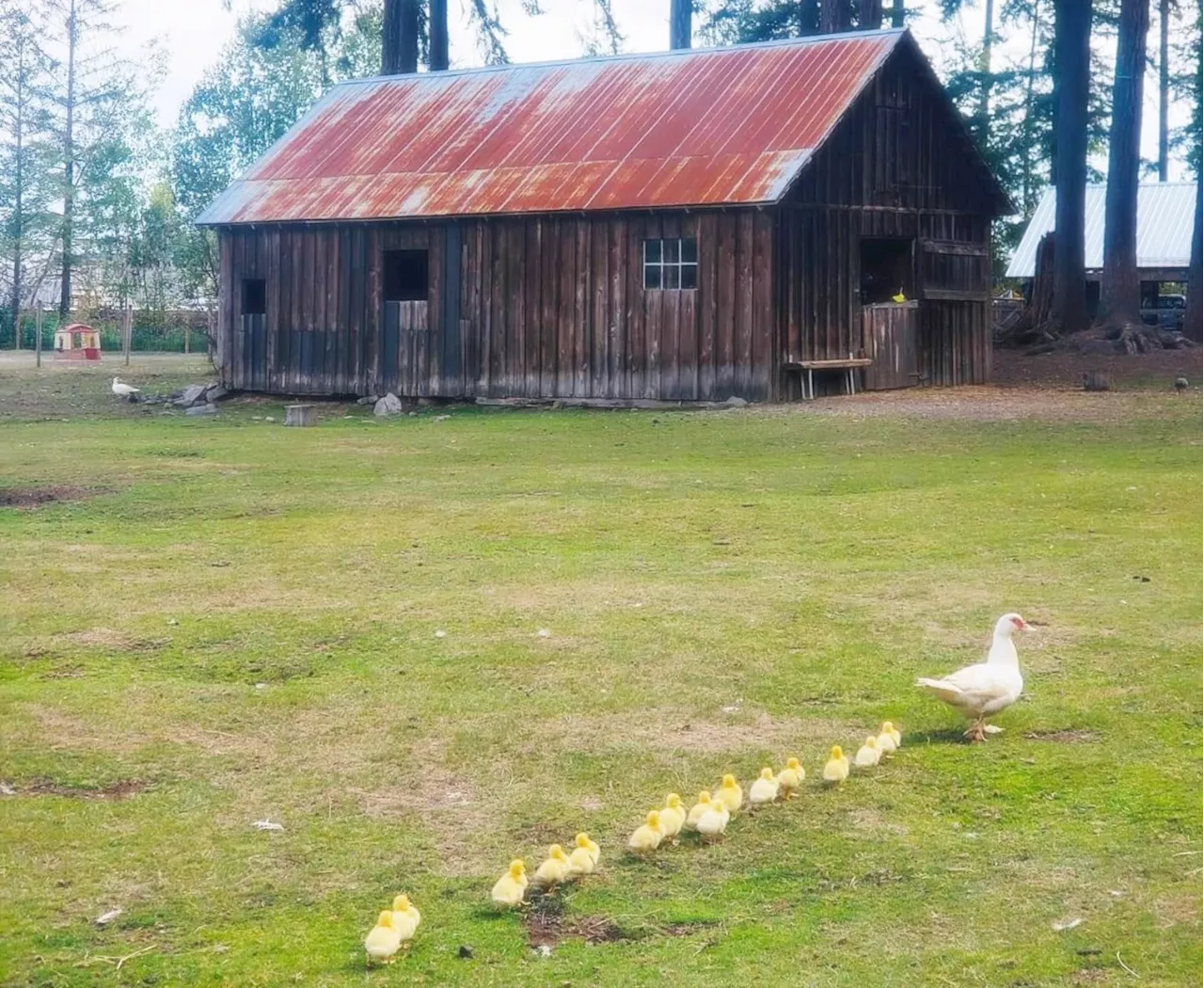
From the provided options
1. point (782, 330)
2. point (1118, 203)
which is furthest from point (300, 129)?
point (1118, 203)

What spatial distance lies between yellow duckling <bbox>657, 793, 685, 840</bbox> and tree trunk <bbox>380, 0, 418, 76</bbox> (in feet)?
112

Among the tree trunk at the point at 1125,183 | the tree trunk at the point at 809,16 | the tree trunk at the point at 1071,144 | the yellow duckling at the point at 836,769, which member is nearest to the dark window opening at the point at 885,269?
the tree trunk at the point at 1125,183

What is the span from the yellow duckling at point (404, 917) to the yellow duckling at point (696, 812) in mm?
1340

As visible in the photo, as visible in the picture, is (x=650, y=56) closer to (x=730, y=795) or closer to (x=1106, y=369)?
(x=1106, y=369)

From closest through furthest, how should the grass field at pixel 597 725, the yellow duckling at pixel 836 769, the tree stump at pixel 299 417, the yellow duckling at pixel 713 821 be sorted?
the grass field at pixel 597 725 < the yellow duckling at pixel 713 821 < the yellow duckling at pixel 836 769 < the tree stump at pixel 299 417

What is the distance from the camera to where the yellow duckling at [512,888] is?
6.15 meters

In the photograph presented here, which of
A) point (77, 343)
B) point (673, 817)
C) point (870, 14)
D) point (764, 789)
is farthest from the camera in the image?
point (77, 343)

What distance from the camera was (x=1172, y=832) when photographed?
6.82 meters

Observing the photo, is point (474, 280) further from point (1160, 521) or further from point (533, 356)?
point (1160, 521)

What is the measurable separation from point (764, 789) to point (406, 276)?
24523mm

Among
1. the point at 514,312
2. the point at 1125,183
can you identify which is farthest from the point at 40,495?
the point at 1125,183

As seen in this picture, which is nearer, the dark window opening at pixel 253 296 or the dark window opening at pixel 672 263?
the dark window opening at pixel 672 263

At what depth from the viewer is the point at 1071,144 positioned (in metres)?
35.2

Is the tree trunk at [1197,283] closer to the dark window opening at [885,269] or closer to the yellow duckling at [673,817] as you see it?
the dark window opening at [885,269]
